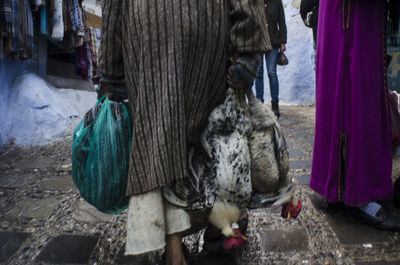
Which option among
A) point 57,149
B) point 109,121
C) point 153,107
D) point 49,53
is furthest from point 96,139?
point 49,53

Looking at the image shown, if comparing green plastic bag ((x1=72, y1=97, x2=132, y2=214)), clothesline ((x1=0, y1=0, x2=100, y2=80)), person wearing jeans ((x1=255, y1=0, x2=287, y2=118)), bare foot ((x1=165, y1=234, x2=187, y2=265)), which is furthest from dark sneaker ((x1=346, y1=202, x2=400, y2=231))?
clothesline ((x1=0, y1=0, x2=100, y2=80))

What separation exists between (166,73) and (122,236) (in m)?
1.05

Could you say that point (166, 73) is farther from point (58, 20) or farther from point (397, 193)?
point (58, 20)

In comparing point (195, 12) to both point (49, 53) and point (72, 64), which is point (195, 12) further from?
point (72, 64)

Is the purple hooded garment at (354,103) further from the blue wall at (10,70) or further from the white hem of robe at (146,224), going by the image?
the blue wall at (10,70)

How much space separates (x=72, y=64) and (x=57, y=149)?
9.73ft

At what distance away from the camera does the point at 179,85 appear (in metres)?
1.09

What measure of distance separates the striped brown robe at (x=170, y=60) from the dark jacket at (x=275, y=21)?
364 centimetres

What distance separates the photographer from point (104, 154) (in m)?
1.15

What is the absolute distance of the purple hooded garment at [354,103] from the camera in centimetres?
153

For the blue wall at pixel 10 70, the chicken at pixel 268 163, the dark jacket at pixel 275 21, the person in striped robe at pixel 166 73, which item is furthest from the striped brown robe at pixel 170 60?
the dark jacket at pixel 275 21

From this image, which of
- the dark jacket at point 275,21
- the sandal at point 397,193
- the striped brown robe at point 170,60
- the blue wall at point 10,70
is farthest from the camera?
the dark jacket at point 275,21

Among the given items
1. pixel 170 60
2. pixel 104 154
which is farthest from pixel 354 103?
pixel 104 154

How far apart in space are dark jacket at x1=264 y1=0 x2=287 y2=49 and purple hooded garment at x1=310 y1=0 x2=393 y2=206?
9.75 ft
